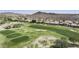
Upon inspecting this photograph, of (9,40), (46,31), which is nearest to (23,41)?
(9,40)
